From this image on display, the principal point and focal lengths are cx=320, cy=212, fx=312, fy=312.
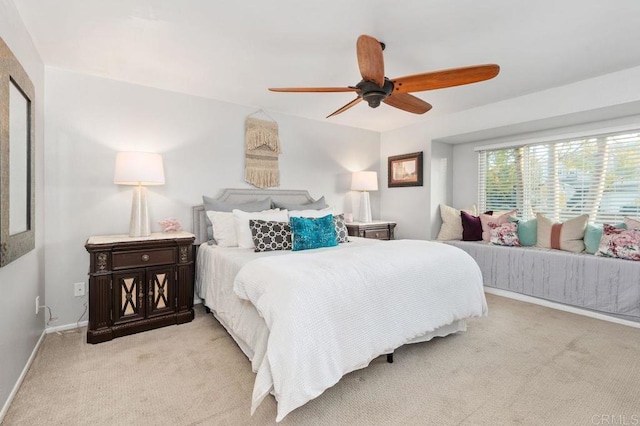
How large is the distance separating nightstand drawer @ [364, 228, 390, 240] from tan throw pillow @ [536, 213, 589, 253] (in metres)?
1.85

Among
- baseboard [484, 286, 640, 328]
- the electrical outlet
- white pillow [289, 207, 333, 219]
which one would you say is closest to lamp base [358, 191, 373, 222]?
white pillow [289, 207, 333, 219]

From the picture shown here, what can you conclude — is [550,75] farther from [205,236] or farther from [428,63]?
[205,236]

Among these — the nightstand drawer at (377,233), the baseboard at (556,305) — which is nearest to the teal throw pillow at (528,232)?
the baseboard at (556,305)

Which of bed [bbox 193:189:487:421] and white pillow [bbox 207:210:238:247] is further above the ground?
white pillow [bbox 207:210:238:247]

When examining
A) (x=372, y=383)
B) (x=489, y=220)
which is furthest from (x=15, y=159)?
(x=489, y=220)

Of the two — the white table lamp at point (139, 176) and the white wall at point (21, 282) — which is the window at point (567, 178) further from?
the white wall at point (21, 282)

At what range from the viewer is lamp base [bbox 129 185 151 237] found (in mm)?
2881

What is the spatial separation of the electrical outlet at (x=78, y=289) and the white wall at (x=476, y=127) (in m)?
4.11

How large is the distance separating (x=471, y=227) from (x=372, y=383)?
9.86 feet

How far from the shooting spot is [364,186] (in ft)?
14.9

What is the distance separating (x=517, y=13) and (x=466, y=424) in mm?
2447

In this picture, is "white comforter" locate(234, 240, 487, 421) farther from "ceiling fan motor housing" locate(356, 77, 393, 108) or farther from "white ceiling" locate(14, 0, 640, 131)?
"white ceiling" locate(14, 0, 640, 131)

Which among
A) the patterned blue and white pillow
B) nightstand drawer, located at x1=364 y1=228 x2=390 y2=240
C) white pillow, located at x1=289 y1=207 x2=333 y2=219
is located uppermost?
white pillow, located at x1=289 y1=207 x2=333 y2=219

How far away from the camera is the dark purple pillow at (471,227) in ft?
13.9
